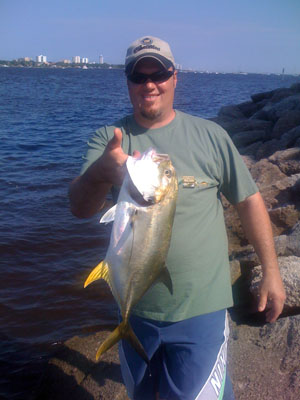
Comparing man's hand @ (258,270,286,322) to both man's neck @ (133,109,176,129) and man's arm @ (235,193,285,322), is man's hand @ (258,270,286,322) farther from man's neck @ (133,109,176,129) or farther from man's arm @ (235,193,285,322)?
man's neck @ (133,109,176,129)

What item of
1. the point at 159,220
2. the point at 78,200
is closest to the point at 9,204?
the point at 78,200

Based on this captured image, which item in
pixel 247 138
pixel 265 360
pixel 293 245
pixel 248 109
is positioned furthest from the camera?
pixel 248 109

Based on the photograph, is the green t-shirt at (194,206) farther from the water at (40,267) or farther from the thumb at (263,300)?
the water at (40,267)

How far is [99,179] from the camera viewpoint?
2359 mm

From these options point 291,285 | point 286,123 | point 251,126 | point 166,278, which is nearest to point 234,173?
point 166,278

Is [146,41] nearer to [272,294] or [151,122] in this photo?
[151,122]

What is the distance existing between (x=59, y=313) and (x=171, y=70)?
13.0ft

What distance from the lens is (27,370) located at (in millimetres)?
4348

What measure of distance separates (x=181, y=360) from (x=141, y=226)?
963 millimetres

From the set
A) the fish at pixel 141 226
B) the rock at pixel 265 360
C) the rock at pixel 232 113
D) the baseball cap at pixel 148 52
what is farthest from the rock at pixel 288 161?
the rock at pixel 232 113

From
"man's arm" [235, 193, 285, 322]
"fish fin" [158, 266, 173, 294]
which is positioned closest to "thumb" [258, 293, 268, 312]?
"man's arm" [235, 193, 285, 322]

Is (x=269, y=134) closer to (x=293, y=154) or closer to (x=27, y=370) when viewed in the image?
(x=293, y=154)

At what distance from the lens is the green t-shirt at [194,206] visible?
97.8 inches

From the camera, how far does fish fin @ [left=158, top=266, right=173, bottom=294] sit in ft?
7.47
